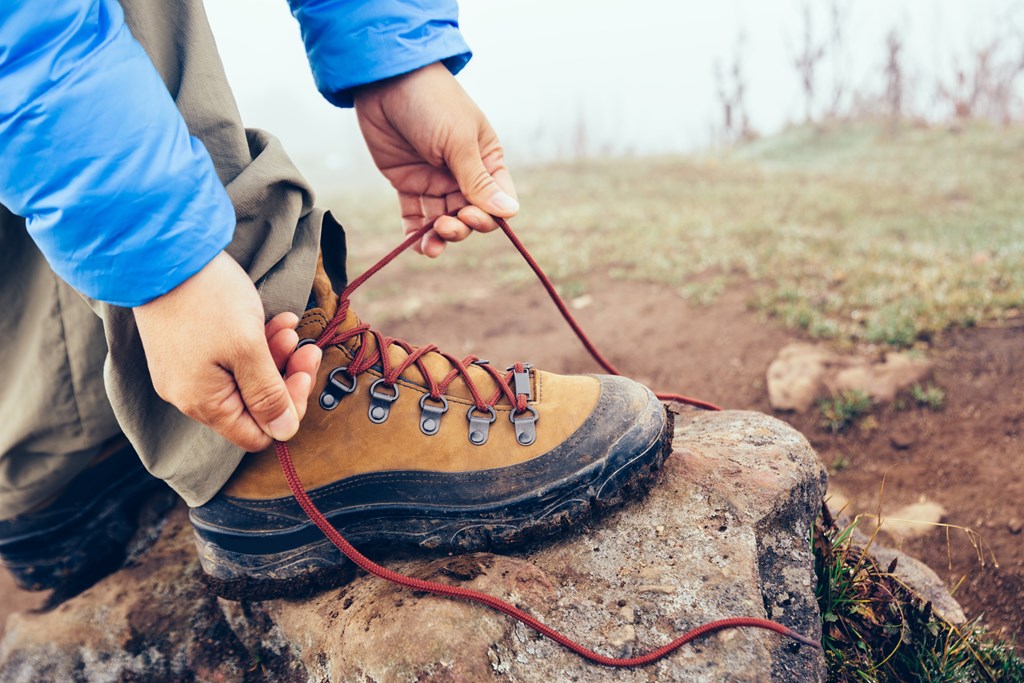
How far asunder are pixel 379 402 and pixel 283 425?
389 millimetres

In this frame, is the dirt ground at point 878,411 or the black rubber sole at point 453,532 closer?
the black rubber sole at point 453,532

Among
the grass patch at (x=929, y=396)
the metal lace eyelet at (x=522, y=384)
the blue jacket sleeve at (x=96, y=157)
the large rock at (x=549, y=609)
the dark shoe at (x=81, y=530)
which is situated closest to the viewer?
the blue jacket sleeve at (x=96, y=157)

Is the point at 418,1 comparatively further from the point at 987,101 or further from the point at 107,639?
the point at 987,101

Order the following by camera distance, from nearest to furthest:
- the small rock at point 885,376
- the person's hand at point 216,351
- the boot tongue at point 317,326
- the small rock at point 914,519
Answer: the person's hand at point 216,351
the boot tongue at point 317,326
the small rock at point 914,519
the small rock at point 885,376

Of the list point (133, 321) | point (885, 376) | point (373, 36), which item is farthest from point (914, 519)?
point (133, 321)

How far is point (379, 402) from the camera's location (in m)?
1.88

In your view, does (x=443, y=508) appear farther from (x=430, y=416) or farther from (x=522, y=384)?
(x=522, y=384)

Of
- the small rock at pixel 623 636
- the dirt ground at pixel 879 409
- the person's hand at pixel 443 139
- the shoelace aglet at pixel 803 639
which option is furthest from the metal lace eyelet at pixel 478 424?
the dirt ground at pixel 879 409

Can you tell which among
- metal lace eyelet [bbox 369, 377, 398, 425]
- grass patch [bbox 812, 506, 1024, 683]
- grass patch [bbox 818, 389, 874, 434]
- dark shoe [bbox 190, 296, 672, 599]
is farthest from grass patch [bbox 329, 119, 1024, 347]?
metal lace eyelet [bbox 369, 377, 398, 425]

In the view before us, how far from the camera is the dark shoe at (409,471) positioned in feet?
6.08

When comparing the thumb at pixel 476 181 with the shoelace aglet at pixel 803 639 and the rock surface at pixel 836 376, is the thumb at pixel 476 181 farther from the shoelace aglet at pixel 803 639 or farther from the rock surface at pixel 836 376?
the rock surface at pixel 836 376

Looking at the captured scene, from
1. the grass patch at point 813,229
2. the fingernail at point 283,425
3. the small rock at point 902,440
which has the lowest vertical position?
the grass patch at point 813,229

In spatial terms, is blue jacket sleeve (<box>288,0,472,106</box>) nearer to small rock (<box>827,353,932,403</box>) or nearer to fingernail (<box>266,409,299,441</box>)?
fingernail (<box>266,409,299,441</box>)

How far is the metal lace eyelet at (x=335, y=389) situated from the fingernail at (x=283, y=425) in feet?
0.98
